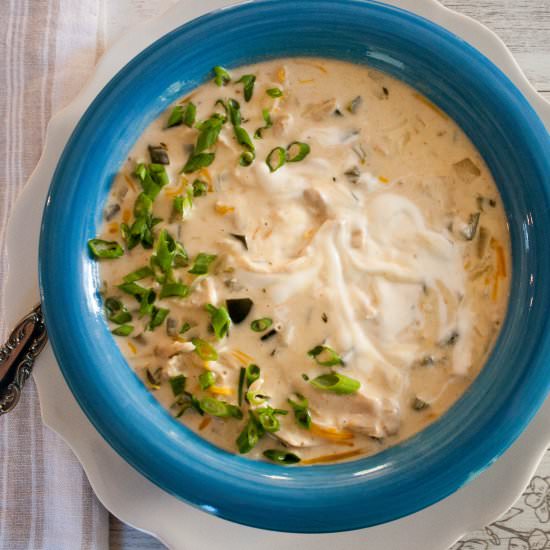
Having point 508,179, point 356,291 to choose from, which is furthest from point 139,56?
point 508,179

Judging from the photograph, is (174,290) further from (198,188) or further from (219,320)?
(198,188)

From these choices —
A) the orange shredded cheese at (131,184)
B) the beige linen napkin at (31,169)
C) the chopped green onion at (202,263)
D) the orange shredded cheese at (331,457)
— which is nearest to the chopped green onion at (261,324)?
the chopped green onion at (202,263)

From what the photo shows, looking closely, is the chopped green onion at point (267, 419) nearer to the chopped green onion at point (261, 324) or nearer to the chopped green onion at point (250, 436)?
the chopped green onion at point (250, 436)

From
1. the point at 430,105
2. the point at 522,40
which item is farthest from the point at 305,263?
the point at 522,40

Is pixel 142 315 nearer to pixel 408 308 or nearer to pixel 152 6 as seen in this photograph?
pixel 408 308

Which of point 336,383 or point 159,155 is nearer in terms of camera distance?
point 336,383

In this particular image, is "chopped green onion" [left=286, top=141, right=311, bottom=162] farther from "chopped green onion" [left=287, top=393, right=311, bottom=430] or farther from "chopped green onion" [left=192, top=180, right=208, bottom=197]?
"chopped green onion" [left=287, top=393, right=311, bottom=430]
